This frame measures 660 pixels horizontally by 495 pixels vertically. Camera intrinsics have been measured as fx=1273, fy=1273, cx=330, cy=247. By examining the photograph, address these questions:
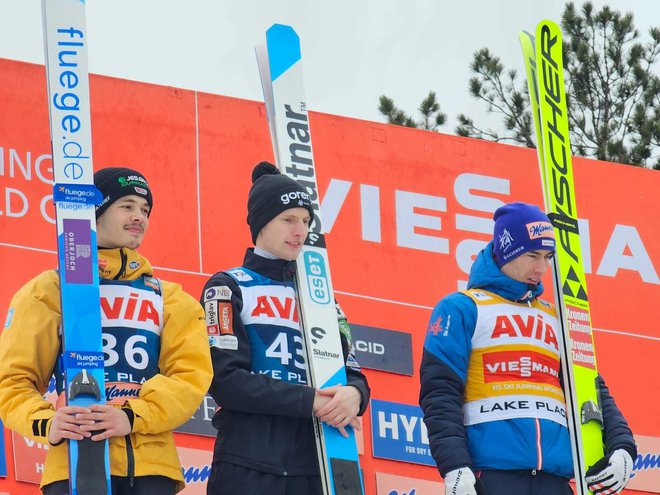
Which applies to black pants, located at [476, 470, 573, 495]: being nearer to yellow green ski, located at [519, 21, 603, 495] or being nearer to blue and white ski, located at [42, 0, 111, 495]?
yellow green ski, located at [519, 21, 603, 495]

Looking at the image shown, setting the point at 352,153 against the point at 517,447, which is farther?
the point at 352,153

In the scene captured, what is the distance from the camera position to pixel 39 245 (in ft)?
17.0

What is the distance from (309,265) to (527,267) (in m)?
0.65

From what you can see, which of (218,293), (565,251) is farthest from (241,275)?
(565,251)

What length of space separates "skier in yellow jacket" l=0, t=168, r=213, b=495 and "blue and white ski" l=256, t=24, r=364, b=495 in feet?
1.27

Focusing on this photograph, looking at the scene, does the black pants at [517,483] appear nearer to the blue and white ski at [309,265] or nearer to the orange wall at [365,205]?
the blue and white ski at [309,265]

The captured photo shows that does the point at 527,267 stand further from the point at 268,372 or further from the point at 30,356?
the point at 30,356

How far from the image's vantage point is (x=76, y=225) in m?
3.30

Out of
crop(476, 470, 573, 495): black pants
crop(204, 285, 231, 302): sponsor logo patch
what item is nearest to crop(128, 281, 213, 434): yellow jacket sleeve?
crop(204, 285, 231, 302): sponsor logo patch

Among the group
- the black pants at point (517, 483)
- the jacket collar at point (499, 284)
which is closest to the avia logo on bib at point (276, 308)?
the jacket collar at point (499, 284)

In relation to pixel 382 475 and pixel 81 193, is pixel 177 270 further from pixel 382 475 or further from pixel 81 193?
pixel 81 193

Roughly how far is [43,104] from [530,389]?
107 inches

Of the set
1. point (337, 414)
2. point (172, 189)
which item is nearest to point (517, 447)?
point (337, 414)

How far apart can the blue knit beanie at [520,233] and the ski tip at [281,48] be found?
89 centimetres
